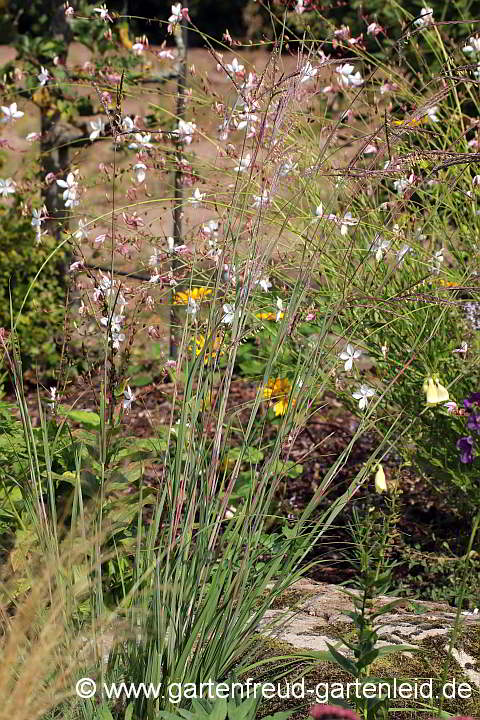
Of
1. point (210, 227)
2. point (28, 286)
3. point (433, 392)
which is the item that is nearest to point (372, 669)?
point (433, 392)

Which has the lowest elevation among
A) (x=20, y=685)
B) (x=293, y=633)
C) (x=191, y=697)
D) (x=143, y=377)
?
(x=143, y=377)

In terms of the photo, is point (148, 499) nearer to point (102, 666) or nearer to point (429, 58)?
point (102, 666)

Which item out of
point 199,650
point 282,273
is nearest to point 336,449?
point 282,273

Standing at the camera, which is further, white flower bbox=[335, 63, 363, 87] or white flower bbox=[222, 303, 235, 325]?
white flower bbox=[335, 63, 363, 87]

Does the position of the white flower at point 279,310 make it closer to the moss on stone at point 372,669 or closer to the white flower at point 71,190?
the white flower at point 71,190

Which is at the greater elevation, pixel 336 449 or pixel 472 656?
pixel 472 656

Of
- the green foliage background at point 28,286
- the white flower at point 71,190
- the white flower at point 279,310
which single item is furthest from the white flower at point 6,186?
the green foliage background at point 28,286

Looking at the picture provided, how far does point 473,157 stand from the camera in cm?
169

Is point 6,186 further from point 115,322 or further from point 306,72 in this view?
point 306,72

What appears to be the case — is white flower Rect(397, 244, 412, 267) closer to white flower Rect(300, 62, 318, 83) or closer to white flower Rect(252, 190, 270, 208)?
white flower Rect(252, 190, 270, 208)

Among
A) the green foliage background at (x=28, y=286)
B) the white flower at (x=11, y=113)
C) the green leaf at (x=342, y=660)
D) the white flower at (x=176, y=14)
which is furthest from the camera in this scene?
the green foliage background at (x=28, y=286)

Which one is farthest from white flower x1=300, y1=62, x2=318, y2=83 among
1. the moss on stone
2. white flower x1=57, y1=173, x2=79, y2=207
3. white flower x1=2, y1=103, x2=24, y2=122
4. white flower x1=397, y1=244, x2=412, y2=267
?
white flower x1=2, y1=103, x2=24, y2=122

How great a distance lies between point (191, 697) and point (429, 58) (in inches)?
217

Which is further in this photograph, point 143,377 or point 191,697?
point 143,377
